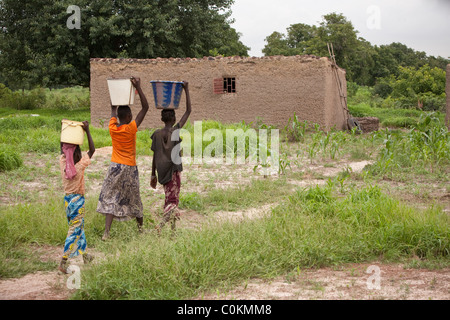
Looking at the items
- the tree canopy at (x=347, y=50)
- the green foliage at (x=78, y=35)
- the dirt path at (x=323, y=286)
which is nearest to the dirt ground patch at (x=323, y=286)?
the dirt path at (x=323, y=286)

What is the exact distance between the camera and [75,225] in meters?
3.83

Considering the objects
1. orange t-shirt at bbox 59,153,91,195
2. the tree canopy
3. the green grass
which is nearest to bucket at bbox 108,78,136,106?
orange t-shirt at bbox 59,153,91,195

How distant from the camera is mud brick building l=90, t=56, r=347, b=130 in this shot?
1177cm

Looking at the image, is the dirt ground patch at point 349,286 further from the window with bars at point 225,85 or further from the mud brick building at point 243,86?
the window with bars at point 225,85

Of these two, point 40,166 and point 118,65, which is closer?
point 40,166

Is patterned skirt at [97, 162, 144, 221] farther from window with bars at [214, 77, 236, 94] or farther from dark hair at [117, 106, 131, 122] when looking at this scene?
window with bars at [214, 77, 236, 94]

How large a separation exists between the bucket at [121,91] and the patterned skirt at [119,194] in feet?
1.91

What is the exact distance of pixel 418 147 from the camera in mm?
8023

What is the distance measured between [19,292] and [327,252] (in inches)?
88.2

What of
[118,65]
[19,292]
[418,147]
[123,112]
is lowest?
[19,292]

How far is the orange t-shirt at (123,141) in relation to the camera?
4.40 m

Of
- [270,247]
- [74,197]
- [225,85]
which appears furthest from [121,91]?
[225,85]

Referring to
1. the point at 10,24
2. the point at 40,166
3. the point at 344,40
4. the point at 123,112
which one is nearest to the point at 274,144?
the point at 40,166
